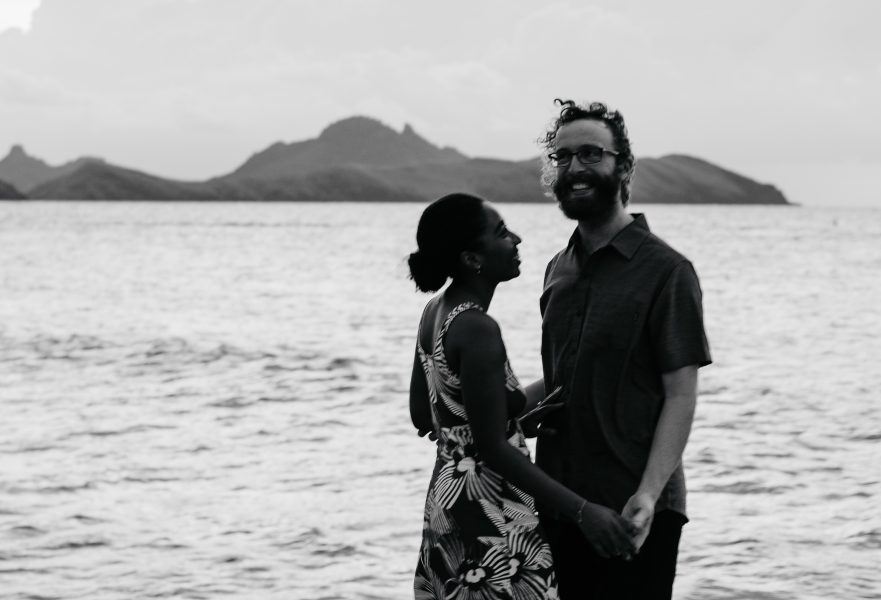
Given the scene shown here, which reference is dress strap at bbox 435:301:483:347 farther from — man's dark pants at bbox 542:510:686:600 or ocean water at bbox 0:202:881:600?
ocean water at bbox 0:202:881:600

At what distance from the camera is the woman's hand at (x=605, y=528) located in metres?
3.72

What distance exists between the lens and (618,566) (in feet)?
12.9

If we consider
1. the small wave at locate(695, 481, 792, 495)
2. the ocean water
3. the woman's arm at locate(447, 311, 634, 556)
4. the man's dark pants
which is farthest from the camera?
the small wave at locate(695, 481, 792, 495)

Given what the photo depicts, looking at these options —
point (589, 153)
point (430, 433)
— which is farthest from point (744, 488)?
point (589, 153)

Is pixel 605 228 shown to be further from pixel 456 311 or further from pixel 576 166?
A: pixel 456 311

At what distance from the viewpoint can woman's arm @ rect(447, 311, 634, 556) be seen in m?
3.66

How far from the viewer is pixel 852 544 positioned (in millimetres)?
10664

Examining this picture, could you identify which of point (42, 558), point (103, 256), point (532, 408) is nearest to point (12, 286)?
point (103, 256)

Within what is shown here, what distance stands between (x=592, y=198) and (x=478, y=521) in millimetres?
1210

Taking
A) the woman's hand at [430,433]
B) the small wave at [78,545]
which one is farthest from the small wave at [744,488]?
the woman's hand at [430,433]

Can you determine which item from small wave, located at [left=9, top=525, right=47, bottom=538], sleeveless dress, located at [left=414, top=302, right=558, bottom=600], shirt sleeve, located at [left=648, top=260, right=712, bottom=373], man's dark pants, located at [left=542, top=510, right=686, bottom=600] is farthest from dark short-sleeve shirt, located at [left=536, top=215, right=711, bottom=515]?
small wave, located at [left=9, top=525, right=47, bottom=538]

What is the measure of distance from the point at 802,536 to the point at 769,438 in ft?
18.6

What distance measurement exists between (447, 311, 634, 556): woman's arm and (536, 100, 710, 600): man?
0.37 ft

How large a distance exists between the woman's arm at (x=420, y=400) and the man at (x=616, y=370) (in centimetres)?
46
